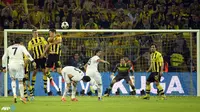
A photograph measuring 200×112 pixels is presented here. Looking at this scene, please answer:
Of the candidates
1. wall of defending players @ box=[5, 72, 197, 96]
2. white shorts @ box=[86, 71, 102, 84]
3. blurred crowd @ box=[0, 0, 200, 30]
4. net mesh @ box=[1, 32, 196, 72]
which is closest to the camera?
white shorts @ box=[86, 71, 102, 84]

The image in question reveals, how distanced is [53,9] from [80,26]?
1734 millimetres

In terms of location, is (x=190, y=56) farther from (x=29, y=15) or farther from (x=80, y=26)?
(x=29, y=15)

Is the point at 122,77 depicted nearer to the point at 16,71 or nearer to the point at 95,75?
the point at 95,75

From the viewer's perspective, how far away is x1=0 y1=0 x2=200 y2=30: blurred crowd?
96.1 ft

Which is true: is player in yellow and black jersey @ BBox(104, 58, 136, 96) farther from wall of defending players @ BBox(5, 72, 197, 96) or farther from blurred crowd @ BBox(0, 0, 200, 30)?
blurred crowd @ BBox(0, 0, 200, 30)

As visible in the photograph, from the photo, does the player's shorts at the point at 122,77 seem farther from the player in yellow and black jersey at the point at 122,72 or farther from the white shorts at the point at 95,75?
the white shorts at the point at 95,75

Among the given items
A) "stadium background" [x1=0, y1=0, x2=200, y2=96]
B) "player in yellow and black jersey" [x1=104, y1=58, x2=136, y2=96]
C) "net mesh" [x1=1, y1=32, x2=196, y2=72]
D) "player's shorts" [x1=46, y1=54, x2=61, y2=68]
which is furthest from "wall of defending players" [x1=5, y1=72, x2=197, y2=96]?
"player's shorts" [x1=46, y1=54, x2=61, y2=68]

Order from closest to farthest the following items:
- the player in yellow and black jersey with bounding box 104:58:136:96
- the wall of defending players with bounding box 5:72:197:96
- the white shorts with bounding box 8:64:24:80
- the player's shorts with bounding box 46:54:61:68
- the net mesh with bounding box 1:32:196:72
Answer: the white shorts with bounding box 8:64:24:80 → the player's shorts with bounding box 46:54:61:68 → the player in yellow and black jersey with bounding box 104:58:136:96 → the wall of defending players with bounding box 5:72:197:96 → the net mesh with bounding box 1:32:196:72

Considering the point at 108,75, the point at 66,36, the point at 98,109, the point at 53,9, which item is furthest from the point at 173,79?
the point at 98,109

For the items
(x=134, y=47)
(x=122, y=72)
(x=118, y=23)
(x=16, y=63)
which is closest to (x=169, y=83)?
(x=134, y=47)

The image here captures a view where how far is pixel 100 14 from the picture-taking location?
3011 centimetres

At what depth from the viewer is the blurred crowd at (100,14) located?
96.1 feet

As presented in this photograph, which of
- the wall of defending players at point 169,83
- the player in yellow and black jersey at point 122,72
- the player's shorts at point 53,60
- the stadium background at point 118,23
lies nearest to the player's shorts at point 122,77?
the player in yellow and black jersey at point 122,72

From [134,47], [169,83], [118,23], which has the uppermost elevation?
[118,23]
